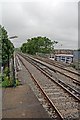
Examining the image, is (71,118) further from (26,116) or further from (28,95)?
(28,95)

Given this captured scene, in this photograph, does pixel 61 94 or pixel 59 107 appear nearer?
pixel 59 107

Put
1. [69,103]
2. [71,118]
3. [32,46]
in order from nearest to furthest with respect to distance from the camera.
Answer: [71,118], [69,103], [32,46]

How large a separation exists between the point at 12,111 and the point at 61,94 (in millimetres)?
3778

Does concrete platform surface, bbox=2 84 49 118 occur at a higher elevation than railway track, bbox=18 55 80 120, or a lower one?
higher

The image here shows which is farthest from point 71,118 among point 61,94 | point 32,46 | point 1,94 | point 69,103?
point 32,46

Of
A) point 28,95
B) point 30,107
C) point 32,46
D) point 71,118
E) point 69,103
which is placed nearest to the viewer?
point 71,118

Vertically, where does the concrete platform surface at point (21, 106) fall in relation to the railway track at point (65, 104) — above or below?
above

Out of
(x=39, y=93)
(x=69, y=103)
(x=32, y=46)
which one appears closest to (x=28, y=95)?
(x=39, y=93)

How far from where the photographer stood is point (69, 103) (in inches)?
375

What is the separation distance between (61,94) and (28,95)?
167cm

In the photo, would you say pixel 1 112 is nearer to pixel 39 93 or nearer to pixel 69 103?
pixel 69 103

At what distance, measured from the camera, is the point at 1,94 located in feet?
36.6

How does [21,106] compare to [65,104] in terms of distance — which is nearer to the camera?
[21,106]

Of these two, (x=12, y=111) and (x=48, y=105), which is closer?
(x=12, y=111)
